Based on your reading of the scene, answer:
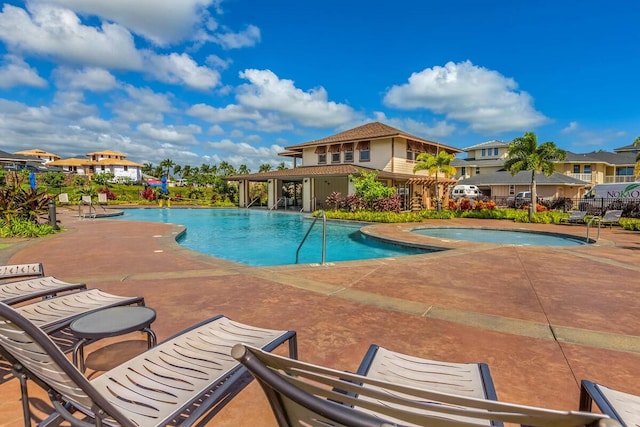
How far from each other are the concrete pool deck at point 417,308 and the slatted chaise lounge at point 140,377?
1.62 ft

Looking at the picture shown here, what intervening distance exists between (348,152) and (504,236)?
52.0 feet

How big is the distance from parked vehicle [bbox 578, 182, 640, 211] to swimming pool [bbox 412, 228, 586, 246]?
1143cm

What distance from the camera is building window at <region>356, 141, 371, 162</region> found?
27064 mm

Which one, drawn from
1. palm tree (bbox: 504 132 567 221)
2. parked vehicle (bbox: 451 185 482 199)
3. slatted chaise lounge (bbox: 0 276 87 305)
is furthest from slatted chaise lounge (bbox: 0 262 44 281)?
parked vehicle (bbox: 451 185 482 199)

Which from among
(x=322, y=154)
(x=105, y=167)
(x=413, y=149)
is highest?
(x=105, y=167)

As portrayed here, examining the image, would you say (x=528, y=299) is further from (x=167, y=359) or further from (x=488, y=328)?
(x=167, y=359)

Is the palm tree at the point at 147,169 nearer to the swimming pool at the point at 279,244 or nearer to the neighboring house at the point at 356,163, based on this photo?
the neighboring house at the point at 356,163

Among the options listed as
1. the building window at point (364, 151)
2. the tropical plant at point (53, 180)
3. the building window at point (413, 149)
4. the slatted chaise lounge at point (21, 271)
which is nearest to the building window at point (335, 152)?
the building window at point (364, 151)

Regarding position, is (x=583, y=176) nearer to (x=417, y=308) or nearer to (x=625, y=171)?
(x=625, y=171)

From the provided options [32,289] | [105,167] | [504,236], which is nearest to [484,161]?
[504,236]

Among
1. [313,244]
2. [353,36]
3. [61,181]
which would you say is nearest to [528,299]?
[313,244]

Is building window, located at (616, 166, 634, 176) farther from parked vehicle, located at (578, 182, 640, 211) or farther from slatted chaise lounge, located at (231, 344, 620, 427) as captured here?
slatted chaise lounge, located at (231, 344, 620, 427)

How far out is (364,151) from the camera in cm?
2734

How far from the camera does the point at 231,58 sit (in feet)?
82.1
